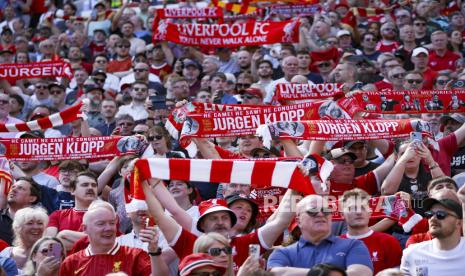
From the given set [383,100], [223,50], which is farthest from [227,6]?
[383,100]

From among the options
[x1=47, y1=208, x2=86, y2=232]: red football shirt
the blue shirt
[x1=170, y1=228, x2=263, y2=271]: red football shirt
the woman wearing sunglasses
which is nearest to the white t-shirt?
the blue shirt

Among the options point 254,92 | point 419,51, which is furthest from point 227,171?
point 419,51

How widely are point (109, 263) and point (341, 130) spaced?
2974mm

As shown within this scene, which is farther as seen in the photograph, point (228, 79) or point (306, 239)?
point (228, 79)

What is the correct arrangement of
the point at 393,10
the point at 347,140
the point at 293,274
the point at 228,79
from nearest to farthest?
the point at 293,274 < the point at 347,140 < the point at 228,79 < the point at 393,10

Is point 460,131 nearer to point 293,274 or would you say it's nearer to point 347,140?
point 347,140

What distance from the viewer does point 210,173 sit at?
32.0 ft

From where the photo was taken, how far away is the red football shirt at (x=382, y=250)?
9648mm

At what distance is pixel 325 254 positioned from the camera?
8797 mm

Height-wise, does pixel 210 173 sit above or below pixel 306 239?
above

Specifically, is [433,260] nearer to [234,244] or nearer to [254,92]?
[234,244]

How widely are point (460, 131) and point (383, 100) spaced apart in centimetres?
89

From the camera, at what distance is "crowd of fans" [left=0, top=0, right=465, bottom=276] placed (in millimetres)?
9086

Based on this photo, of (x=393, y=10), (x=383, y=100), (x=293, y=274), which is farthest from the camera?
(x=393, y=10)
